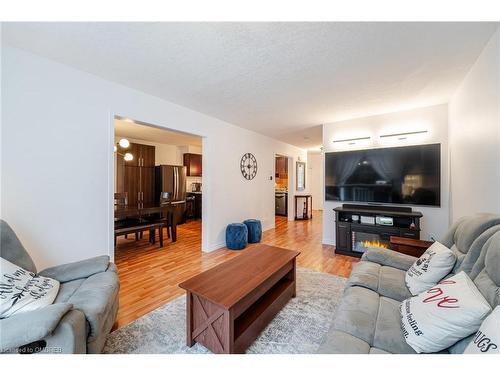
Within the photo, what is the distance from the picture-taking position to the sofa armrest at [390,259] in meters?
1.85

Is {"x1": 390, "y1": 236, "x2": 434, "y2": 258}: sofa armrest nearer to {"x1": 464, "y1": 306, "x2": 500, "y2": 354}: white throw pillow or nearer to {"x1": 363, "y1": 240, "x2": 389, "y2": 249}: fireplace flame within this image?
{"x1": 363, "y1": 240, "x2": 389, "y2": 249}: fireplace flame

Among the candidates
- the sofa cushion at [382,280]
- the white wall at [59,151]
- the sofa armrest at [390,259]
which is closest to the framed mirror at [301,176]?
the sofa armrest at [390,259]

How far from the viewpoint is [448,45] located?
67.3 inches

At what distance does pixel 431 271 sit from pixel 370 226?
1900mm

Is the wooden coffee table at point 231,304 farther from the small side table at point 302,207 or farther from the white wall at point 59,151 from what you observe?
the small side table at point 302,207

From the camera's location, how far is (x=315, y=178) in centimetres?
899

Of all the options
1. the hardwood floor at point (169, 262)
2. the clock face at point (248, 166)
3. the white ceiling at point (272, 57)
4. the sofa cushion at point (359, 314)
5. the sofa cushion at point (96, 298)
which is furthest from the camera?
the clock face at point (248, 166)

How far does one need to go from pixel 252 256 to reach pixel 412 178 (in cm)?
289

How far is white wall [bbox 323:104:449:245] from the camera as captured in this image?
9.89ft

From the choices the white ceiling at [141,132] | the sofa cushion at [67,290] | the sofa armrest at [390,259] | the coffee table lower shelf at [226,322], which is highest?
the white ceiling at [141,132]

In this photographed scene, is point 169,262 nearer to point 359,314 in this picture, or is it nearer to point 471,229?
point 359,314

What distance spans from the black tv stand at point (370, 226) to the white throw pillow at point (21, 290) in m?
3.57

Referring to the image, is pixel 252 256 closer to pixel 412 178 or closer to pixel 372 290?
pixel 372 290

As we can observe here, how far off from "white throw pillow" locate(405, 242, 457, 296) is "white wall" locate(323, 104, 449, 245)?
207 cm
